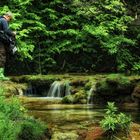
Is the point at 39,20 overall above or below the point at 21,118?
above

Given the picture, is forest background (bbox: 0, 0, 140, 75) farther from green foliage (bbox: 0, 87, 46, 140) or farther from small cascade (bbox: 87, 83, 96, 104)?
green foliage (bbox: 0, 87, 46, 140)

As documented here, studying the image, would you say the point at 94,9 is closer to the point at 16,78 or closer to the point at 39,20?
the point at 39,20

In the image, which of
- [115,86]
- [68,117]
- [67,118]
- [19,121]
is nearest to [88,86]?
[115,86]

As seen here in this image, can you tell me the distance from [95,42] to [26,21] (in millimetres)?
4613

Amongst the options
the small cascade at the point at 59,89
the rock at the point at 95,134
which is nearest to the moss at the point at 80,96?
the small cascade at the point at 59,89

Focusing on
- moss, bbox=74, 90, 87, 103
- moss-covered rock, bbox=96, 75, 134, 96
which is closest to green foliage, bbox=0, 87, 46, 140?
moss, bbox=74, 90, 87, 103

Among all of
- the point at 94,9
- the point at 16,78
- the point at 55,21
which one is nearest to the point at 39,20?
the point at 55,21

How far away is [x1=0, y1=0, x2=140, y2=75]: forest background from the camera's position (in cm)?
2675

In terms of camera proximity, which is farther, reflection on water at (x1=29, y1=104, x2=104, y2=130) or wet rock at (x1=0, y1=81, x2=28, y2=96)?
wet rock at (x1=0, y1=81, x2=28, y2=96)

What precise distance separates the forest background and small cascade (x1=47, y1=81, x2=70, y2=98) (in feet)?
17.5

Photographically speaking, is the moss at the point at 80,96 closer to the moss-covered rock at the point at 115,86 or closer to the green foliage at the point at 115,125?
the moss-covered rock at the point at 115,86

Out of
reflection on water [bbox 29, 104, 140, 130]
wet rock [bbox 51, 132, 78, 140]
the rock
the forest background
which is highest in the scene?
the forest background

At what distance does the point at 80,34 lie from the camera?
27391mm

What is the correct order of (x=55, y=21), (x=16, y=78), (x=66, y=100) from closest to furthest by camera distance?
1. (x=66, y=100)
2. (x=16, y=78)
3. (x=55, y=21)
